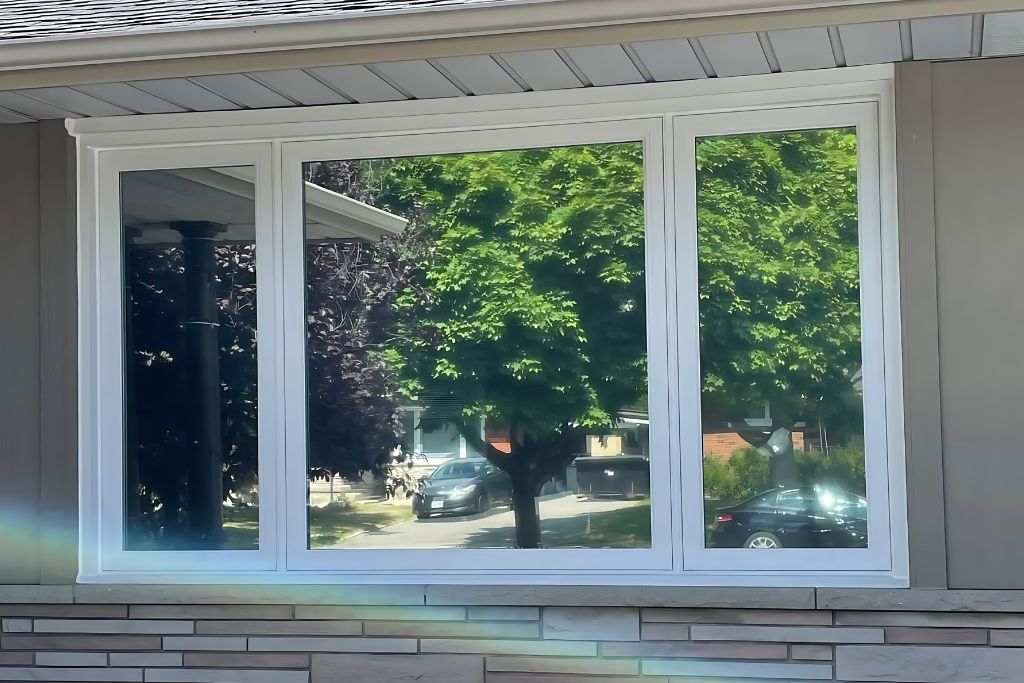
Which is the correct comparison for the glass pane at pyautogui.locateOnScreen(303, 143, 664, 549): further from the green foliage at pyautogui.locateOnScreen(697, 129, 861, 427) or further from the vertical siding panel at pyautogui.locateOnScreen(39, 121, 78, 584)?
the vertical siding panel at pyautogui.locateOnScreen(39, 121, 78, 584)

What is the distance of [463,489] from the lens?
12.6ft

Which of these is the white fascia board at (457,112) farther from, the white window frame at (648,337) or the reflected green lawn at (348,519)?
the reflected green lawn at (348,519)

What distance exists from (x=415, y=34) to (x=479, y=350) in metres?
1.23

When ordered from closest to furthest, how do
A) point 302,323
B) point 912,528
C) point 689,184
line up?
point 912,528 < point 689,184 < point 302,323

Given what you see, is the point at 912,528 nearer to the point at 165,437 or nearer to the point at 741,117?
the point at 741,117

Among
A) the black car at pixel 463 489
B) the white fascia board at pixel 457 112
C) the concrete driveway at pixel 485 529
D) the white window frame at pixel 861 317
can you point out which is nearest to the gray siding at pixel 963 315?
the white window frame at pixel 861 317

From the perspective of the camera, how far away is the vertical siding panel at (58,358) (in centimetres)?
396

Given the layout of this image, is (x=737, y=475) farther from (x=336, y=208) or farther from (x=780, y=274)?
(x=336, y=208)

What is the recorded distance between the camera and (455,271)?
3861 mm

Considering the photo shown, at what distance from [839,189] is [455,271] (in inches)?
51.5

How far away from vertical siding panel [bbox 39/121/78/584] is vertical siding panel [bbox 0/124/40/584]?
0.04 m

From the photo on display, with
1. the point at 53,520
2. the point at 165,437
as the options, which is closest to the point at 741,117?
the point at 165,437

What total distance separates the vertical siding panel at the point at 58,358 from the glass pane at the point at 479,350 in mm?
857

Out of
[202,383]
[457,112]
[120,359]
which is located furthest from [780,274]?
[120,359]
